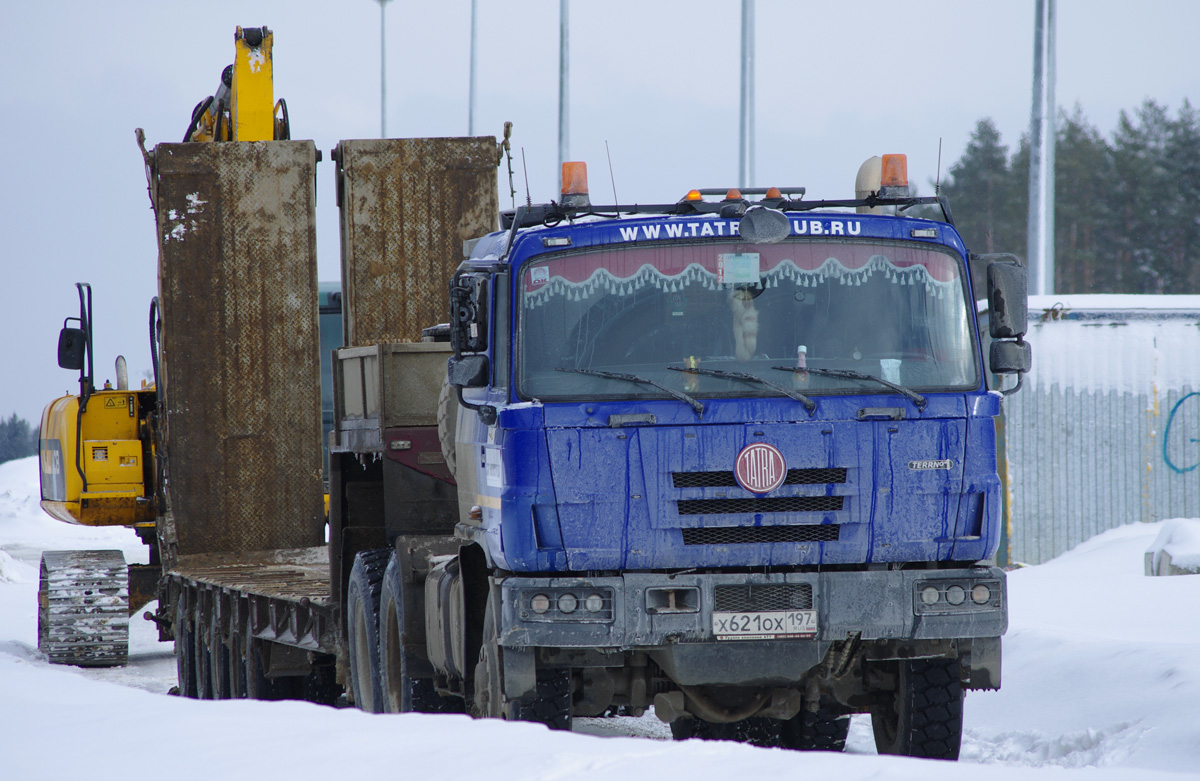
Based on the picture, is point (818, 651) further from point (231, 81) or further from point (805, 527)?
point (231, 81)

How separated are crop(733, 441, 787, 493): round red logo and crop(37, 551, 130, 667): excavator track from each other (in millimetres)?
9208

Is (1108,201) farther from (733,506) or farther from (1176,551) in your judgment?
(733,506)

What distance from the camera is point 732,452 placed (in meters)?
6.06

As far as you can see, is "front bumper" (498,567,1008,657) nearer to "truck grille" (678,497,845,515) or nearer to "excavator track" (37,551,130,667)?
"truck grille" (678,497,845,515)

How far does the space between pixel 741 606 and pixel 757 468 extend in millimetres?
588

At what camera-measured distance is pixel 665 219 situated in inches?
255

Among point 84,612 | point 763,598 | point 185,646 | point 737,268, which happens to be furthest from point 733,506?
point 84,612

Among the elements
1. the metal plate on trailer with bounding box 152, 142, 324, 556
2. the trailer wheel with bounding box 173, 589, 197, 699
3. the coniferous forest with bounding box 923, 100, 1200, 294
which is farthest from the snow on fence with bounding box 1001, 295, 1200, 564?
the coniferous forest with bounding box 923, 100, 1200, 294

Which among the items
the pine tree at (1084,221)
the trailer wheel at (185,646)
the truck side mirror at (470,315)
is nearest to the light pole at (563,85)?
the trailer wheel at (185,646)

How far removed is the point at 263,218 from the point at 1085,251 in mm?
61057

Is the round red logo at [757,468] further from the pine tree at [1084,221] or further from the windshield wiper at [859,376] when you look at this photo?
the pine tree at [1084,221]

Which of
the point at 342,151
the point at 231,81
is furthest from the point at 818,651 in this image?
the point at 231,81

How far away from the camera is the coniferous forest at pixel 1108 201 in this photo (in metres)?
62.8

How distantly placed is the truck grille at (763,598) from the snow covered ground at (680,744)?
0.77 meters
